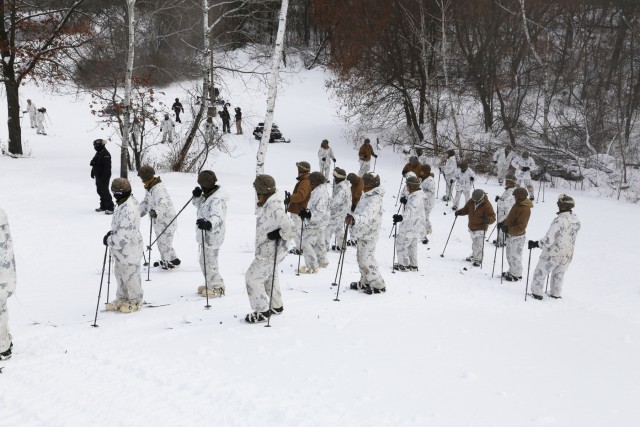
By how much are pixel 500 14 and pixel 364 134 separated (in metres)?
8.43

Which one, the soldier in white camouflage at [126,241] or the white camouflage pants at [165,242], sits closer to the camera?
the soldier in white camouflage at [126,241]

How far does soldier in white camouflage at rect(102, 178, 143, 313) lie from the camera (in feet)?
21.4

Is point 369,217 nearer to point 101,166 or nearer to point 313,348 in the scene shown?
point 313,348

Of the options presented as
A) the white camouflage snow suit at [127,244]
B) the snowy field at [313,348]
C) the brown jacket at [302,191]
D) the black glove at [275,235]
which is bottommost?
the snowy field at [313,348]

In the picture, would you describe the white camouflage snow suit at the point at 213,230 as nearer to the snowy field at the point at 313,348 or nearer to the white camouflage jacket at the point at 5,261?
the snowy field at the point at 313,348

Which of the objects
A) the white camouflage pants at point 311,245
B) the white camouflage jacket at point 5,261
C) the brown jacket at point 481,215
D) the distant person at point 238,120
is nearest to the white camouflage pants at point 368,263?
the white camouflage pants at point 311,245

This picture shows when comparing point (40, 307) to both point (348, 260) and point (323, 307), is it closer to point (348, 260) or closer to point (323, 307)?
point (323, 307)

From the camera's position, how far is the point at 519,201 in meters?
9.95

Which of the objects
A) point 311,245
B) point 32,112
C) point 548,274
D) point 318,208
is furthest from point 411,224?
point 32,112

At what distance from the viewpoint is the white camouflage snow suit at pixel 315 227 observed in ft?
29.2

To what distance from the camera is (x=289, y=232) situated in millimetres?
5969

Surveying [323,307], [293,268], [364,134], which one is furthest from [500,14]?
[323,307]

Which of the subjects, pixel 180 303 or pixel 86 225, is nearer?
pixel 180 303

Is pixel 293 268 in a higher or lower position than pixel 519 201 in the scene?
lower
